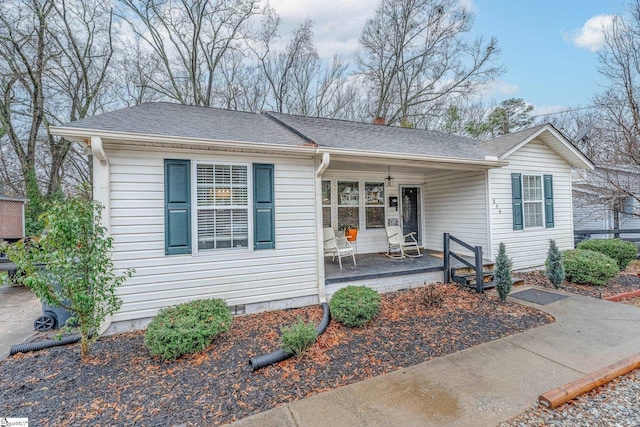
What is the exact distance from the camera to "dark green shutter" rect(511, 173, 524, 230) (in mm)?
7020

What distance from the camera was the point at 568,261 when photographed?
6312mm

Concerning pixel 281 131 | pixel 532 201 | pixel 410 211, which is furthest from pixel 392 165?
pixel 532 201

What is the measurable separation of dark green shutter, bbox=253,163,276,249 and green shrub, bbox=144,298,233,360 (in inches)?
50.2

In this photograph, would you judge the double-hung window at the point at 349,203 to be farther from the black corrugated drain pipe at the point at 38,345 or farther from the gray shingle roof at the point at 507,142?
→ the black corrugated drain pipe at the point at 38,345

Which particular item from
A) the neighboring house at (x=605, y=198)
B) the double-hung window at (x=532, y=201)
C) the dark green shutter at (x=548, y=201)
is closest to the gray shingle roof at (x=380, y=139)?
the double-hung window at (x=532, y=201)

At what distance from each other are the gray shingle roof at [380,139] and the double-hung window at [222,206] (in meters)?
1.61

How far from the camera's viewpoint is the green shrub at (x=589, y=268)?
5988mm

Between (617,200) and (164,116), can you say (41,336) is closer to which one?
(164,116)

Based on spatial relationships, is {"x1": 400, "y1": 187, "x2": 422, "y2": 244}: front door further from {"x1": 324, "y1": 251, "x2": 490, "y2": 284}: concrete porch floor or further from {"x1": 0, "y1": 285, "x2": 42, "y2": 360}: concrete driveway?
{"x1": 0, "y1": 285, "x2": 42, "y2": 360}: concrete driveway

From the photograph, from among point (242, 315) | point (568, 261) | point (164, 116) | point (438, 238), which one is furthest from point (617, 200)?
point (164, 116)

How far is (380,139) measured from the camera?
6.66 m

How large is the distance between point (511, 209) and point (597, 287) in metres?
2.28

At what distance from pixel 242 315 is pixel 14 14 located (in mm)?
14700

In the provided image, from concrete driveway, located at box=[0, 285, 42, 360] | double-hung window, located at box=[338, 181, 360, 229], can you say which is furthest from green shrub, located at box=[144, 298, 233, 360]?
double-hung window, located at box=[338, 181, 360, 229]
